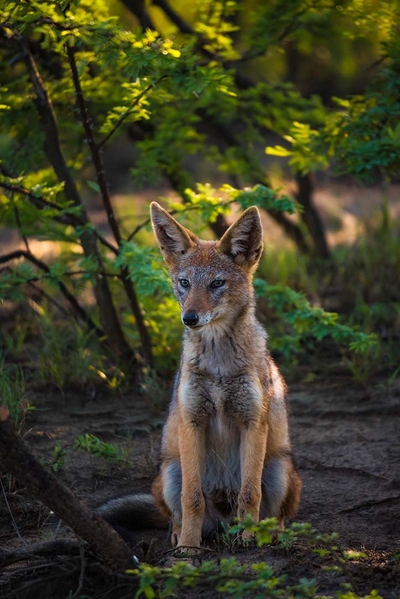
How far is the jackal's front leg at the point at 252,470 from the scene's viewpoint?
4953 millimetres

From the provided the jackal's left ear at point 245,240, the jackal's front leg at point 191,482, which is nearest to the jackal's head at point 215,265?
the jackal's left ear at point 245,240

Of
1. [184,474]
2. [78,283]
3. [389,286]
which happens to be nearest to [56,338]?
[78,283]

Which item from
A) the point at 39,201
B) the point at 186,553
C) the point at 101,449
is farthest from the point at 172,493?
the point at 39,201

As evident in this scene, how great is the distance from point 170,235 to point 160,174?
3.55 metres

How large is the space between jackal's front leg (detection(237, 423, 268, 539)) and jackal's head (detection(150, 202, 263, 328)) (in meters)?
0.76

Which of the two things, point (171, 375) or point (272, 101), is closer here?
point (171, 375)

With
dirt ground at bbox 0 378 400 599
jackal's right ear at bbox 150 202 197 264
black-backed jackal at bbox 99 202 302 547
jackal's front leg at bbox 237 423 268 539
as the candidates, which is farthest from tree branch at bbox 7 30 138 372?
jackal's front leg at bbox 237 423 268 539

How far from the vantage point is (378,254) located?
993 centimetres

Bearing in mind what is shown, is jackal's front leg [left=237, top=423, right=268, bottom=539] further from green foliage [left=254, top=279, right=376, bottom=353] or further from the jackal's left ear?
green foliage [left=254, top=279, right=376, bottom=353]

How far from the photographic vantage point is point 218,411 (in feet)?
16.6

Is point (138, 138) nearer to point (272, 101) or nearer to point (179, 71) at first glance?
point (272, 101)

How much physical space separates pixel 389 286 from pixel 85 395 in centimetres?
391

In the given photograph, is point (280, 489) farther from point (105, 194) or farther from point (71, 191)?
point (71, 191)

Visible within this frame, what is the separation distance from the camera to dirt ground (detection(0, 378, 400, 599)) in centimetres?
436
